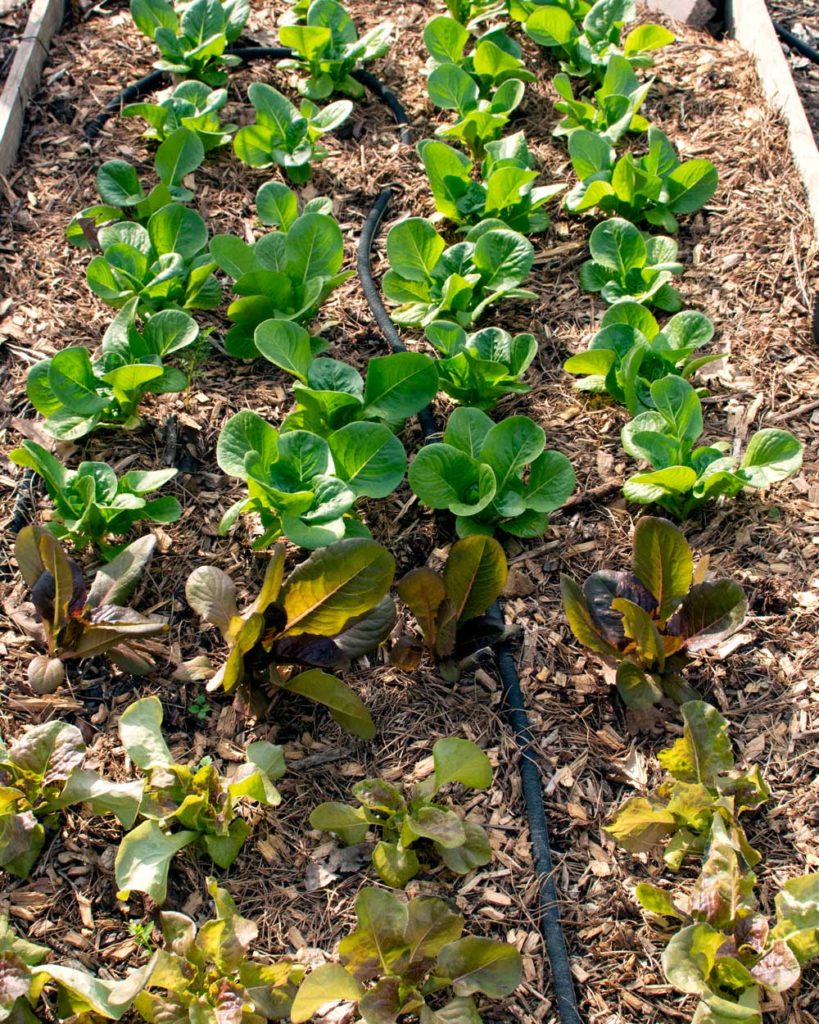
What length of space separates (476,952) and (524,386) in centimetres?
158

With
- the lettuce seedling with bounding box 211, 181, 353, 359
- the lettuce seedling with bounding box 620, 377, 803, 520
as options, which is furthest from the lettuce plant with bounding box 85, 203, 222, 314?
the lettuce seedling with bounding box 620, 377, 803, 520

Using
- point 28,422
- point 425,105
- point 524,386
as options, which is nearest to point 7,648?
point 28,422

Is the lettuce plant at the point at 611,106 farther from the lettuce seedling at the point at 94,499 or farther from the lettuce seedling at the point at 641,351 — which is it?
the lettuce seedling at the point at 94,499

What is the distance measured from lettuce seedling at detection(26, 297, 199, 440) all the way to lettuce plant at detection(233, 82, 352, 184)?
97cm

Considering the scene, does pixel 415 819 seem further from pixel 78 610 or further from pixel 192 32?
pixel 192 32

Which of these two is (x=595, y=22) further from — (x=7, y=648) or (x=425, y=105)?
(x=7, y=648)

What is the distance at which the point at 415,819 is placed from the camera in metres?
2.18

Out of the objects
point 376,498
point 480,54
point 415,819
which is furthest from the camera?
point 480,54

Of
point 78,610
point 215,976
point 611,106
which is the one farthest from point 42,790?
point 611,106

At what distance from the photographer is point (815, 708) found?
247 centimetres

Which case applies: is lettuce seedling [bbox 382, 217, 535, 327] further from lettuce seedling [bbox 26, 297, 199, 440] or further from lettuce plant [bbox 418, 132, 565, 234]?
lettuce seedling [bbox 26, 297, 199, 440]

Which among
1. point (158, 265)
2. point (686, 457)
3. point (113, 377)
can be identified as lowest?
point (686, 457)

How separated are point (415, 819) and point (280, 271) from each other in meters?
1.71

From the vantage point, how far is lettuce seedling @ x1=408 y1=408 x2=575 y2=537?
2.63 m
